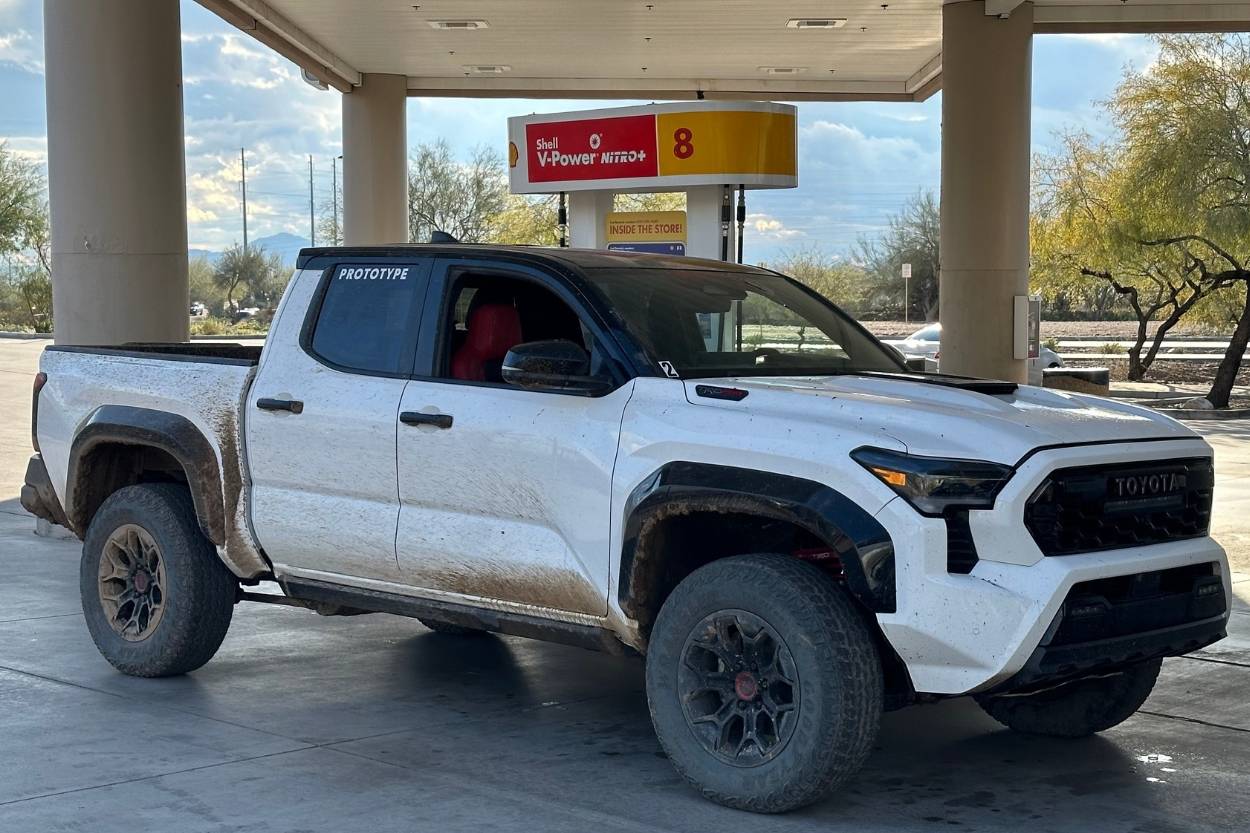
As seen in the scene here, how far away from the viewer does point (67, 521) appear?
7840mm

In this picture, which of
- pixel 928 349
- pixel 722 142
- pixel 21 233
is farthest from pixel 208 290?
pixel 722 142

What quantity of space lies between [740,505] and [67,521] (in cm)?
400

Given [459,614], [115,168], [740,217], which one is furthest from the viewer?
[740,217]

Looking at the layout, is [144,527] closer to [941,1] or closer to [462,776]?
[462,776]

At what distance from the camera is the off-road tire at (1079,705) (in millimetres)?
6301

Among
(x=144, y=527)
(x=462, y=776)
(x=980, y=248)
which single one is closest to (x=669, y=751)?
(x=462, y=776)

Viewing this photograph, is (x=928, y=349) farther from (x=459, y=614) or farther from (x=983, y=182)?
(x=459, y=614)

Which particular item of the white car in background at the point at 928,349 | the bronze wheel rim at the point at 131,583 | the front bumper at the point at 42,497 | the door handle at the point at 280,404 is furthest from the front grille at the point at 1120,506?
the white car in background at the point at 928,349

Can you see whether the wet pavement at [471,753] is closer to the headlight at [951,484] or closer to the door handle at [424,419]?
the headlight at [951,484]

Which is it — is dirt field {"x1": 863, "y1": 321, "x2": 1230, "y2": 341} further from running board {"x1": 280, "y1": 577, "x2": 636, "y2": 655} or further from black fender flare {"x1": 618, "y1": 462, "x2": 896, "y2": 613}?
black fender flare {"x1": 618, "y1": 462, "x2": 896, "y2": 613}

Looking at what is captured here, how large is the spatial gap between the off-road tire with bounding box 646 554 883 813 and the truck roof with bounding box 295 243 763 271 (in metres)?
1.56

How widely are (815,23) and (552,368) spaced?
1581 cm

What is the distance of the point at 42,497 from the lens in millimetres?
7957

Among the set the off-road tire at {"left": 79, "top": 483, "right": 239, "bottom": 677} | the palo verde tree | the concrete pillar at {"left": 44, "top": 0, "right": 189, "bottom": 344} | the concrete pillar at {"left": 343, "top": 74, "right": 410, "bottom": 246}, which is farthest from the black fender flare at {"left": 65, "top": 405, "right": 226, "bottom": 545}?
the palo verde tree
